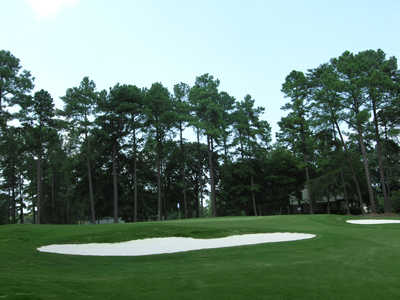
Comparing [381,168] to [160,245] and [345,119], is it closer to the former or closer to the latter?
[345,119]

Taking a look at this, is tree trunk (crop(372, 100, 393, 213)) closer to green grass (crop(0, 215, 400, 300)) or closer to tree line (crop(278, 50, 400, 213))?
tree line (crop(278, 50, 400, 213))

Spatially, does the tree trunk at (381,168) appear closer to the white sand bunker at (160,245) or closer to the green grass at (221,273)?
the white sand bunker at (160,245)

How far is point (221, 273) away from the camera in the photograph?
666 centimetres

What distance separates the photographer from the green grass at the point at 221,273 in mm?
5000

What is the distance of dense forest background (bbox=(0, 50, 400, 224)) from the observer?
32438mm

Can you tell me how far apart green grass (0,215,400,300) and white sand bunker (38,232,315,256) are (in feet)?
3.56

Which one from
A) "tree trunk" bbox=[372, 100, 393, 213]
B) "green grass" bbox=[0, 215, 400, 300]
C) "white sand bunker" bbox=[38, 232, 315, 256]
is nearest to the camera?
"green grass" bbox=[0, 215, 400, 300]

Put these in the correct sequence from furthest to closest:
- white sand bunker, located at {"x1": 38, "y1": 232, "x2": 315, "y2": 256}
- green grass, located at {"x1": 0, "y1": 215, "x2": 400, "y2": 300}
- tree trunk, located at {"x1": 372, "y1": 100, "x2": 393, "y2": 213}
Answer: tree trunk, located at {"x1": 372, "y1": 100, "x2": 393, "y2": 213} → white sand bunker, located at {"x1": 38, "y1": 232, "x2": 315, "y2": 256} → green grass, located at {"x1": 0, "y1": 215, "x2": 400, "y2": 300}

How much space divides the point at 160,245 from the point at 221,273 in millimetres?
6409

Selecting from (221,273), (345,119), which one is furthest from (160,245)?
(345,119)

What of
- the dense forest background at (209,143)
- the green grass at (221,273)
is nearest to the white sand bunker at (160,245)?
the green grass at (221,273)

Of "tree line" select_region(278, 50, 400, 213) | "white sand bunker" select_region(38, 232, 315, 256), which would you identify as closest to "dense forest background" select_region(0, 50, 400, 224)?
"tree line" select_region(278, 50, 400, 213)

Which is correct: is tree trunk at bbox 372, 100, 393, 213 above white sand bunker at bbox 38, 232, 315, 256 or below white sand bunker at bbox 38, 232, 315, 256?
above

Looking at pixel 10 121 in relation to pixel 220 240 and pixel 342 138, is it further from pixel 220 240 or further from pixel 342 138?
pixel 342 138
